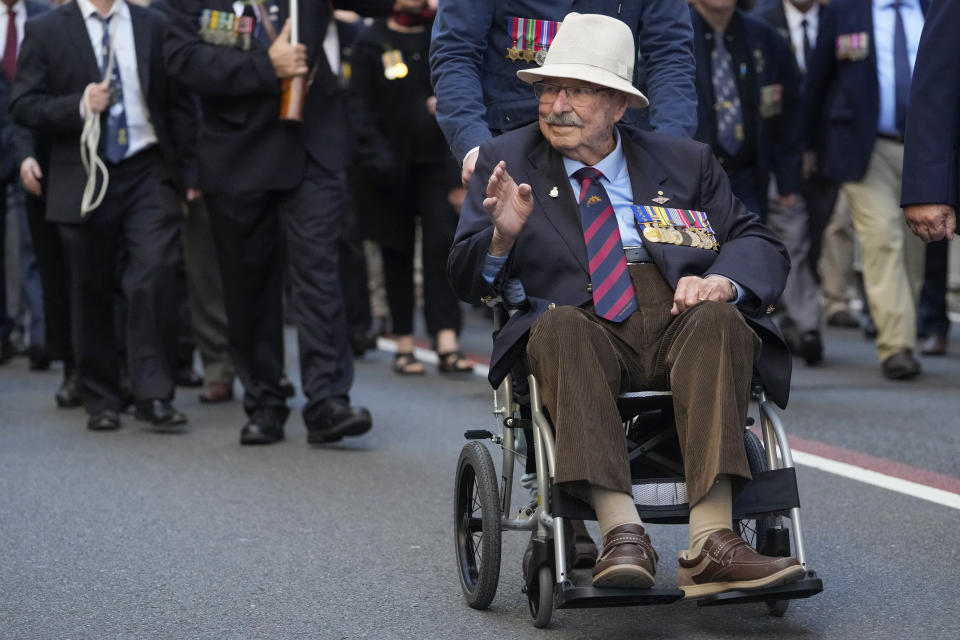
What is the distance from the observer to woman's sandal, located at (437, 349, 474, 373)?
10.6 m

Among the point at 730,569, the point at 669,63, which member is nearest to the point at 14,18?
the point at 669,63

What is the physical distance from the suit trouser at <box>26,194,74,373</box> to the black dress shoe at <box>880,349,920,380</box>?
4.47 meters

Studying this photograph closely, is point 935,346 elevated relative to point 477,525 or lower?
lower

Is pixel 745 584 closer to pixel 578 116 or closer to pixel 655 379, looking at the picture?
pixel 655 379

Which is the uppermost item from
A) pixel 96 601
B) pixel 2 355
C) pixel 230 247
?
pixel 230 247

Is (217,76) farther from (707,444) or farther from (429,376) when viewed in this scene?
(707,444)

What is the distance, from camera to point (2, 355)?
11.6 meters

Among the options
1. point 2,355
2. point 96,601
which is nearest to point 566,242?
point 96,601

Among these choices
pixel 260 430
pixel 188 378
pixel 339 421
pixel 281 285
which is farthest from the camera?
pixel 188 378

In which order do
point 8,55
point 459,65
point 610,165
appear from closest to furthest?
1. point 610,165
2. point 459,65
3. point 8,55

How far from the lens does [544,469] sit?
457cm

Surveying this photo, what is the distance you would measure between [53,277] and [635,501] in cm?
575

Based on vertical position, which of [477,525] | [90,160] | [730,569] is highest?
[90,160]

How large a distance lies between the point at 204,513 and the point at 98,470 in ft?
3.67
